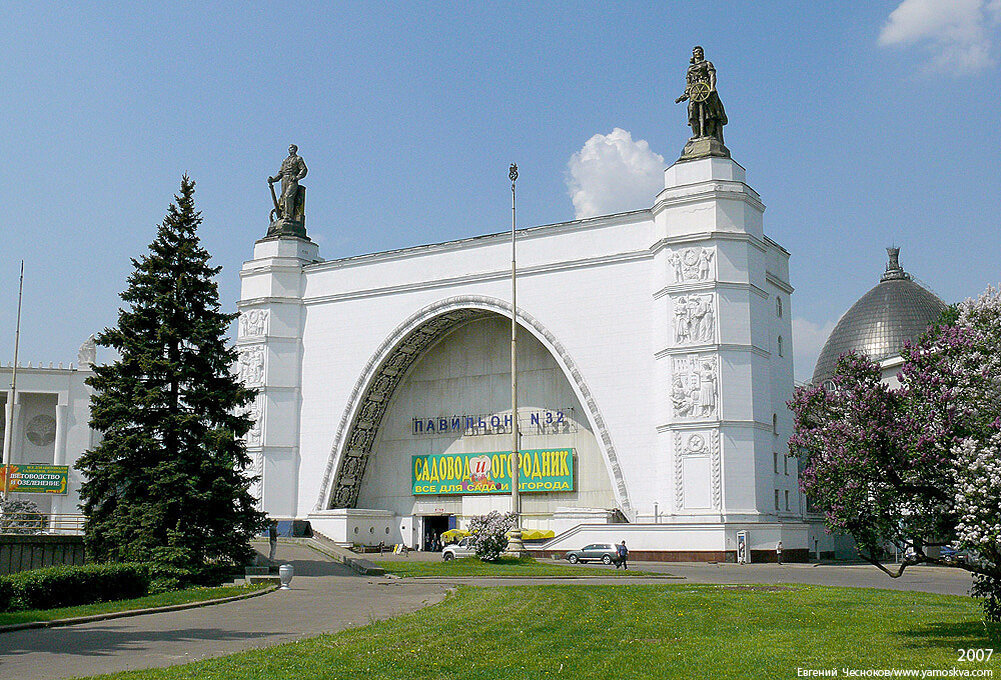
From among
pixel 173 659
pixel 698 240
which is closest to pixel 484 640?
pixel 173 659

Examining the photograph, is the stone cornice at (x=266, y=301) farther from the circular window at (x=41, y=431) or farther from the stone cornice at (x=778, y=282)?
the stone cornice at (x=778, y=282)

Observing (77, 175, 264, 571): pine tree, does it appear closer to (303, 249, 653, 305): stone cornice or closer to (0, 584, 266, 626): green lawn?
(0, 584, 266, 626): green lawn

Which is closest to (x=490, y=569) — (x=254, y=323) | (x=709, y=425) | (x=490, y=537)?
(x=490, y=537)

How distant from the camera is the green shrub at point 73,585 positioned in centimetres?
1964

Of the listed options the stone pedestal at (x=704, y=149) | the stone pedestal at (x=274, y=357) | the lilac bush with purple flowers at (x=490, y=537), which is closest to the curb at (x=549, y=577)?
the lilac bush with purple flowers at (x=490, y=537)

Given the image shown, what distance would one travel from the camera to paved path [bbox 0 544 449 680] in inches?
498

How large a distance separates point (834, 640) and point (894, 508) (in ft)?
7.20

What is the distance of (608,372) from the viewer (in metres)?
46.9

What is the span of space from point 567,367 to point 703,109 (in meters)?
13.9

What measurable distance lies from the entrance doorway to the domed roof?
3014 cm

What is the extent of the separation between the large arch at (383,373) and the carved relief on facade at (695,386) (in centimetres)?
662

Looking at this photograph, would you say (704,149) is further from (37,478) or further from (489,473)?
(37,478)

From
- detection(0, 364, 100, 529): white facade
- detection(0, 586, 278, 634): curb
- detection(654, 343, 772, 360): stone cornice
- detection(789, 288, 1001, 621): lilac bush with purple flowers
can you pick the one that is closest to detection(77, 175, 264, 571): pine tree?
detection(0, 586, 278, 634): curb

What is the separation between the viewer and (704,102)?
152 ft
